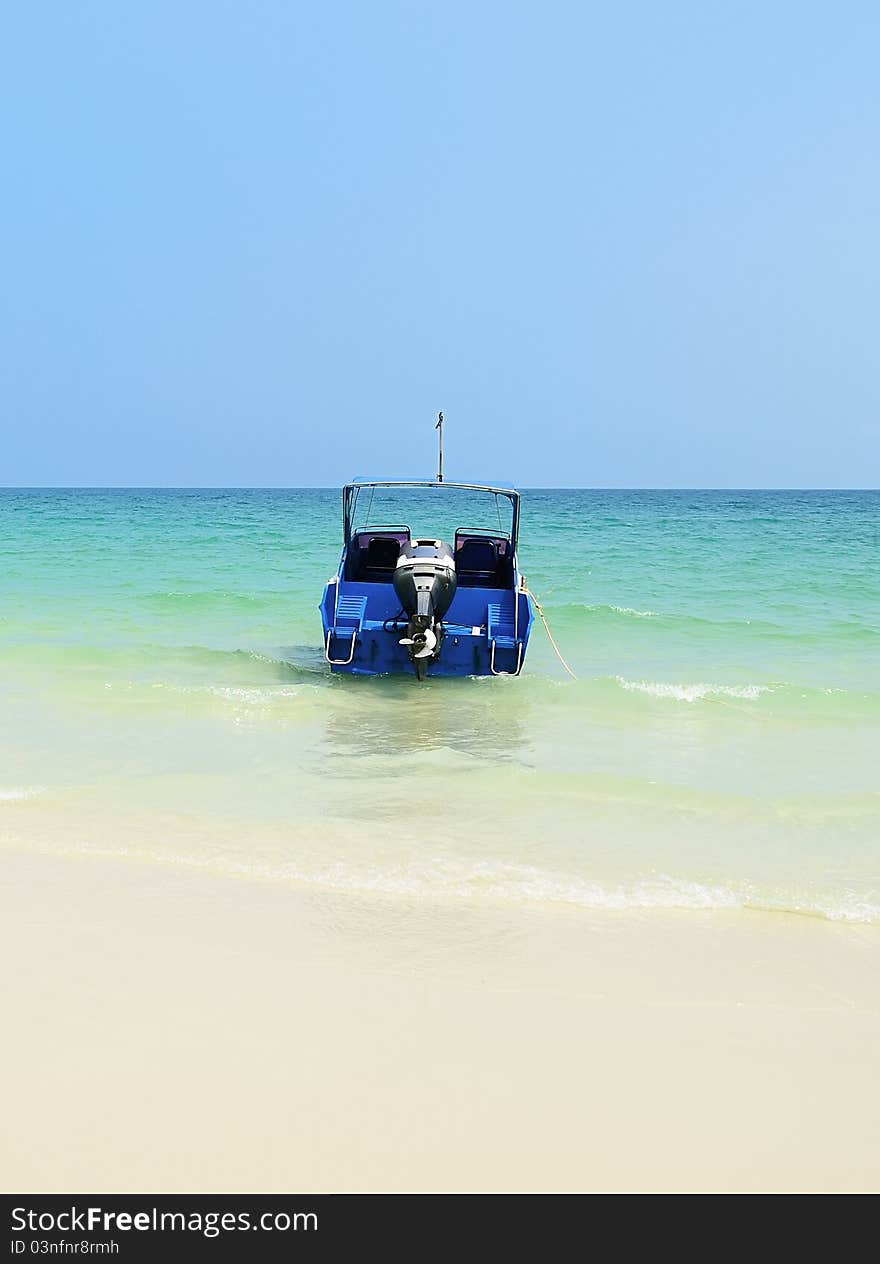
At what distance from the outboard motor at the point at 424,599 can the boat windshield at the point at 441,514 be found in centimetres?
91

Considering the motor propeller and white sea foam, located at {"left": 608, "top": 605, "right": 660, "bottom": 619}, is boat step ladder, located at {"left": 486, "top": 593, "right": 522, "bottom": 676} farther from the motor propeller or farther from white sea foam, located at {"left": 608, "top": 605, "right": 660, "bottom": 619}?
white sea foam, located at {"left": 608, "top": 605, "right": 660, "bottom": 619}

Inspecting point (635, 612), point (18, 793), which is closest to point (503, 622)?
point (18, 793)

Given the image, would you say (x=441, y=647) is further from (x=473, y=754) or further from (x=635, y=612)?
(x=635, y=612)

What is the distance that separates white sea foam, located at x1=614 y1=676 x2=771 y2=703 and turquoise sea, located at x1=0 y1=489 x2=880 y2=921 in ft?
0.13

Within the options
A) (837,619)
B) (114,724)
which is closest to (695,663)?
(837,619)

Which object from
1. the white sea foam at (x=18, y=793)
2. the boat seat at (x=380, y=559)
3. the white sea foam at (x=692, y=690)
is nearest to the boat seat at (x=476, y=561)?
the boat seat at (x=380, y=559)

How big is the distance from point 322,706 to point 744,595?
38.0ft

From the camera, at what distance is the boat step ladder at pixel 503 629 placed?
10.4m

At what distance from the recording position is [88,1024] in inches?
136

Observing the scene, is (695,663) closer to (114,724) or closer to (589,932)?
(114,724)

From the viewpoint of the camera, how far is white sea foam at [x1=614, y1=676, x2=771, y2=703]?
10.0 metres

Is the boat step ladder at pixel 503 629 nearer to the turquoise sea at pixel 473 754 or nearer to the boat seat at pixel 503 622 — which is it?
the boat seat at pixel 503 622

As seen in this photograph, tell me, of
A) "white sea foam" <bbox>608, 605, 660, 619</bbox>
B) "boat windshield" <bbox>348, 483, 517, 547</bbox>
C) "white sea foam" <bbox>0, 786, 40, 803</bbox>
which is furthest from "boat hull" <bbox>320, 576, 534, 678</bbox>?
"white sea foam" <bbox>608, 605, 660, 619</bbox>

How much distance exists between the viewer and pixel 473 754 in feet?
25.8
